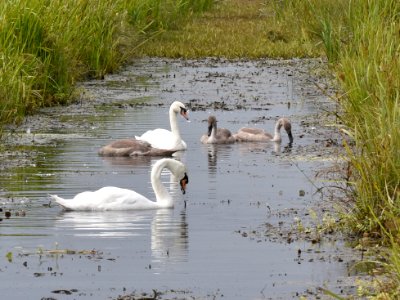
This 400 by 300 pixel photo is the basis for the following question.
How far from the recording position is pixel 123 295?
9.98 metres

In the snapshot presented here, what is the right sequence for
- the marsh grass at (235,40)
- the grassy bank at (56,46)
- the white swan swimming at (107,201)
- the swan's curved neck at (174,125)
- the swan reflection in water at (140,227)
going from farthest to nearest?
the marsh grass at (235,40) → the grassy bank at (56,46) → the swan's curved neck at (174,125) → the white swan swimming at (107,201) → the swan reflection in water at (140,227)

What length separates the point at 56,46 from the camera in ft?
77.0

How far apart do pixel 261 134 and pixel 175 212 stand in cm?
615

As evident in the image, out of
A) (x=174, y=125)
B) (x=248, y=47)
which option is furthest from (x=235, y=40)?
(x=174, y=125)

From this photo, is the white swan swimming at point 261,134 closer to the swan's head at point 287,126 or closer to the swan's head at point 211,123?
the swan's head at point 287,126

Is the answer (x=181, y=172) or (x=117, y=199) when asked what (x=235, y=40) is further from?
(x=117, y=199)

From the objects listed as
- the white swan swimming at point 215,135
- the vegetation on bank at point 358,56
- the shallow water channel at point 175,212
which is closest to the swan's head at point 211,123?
the white swan swimming at point 215,135

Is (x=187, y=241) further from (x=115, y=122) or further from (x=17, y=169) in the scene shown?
(x=115, y=122)

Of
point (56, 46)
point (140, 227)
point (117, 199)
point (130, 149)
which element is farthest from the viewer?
point (56, 46)

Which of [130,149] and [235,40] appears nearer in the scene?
[130,149]

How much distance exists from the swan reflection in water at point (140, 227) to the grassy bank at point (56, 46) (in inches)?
194

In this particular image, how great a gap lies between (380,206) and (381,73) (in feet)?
12.5

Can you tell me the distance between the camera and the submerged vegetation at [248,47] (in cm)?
1176

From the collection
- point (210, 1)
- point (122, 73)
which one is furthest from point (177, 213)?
point (210, 1)
